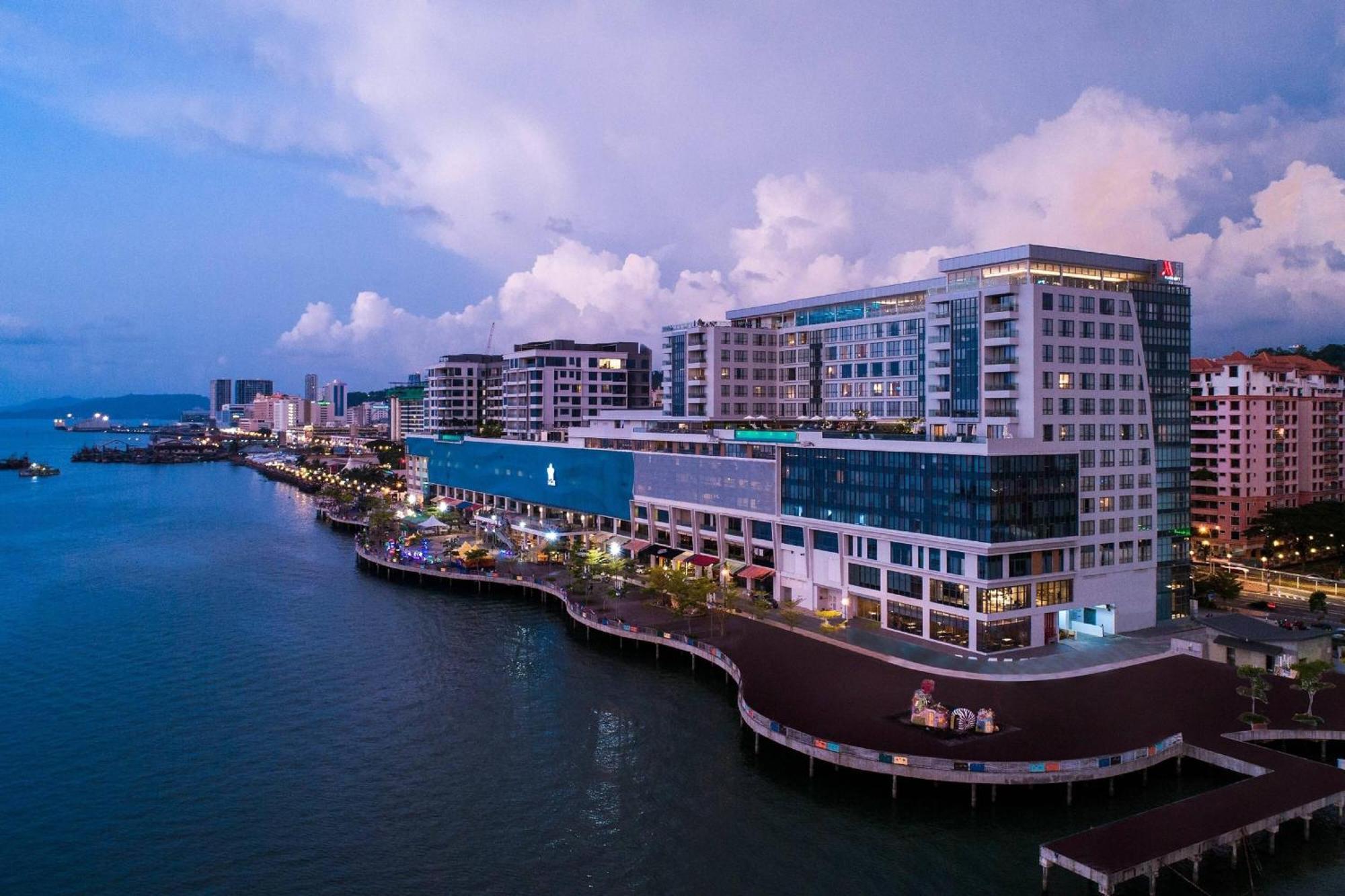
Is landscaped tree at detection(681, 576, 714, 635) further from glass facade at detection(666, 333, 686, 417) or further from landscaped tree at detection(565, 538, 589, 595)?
glass facade at detection(666, 333, 686, 417)

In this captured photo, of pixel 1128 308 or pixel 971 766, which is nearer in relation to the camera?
pixel 971 766

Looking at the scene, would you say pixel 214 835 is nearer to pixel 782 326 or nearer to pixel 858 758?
pixel 858 758

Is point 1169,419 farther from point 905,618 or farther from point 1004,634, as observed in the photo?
point 905,618

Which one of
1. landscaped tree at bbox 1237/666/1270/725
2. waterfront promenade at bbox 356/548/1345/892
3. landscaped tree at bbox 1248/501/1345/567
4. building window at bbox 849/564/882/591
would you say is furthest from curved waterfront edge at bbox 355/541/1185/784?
landscaped tree at bbox 1248/501/1345/567

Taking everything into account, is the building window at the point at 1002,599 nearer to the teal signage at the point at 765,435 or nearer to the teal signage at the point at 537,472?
the teal signage at the point at 765,435

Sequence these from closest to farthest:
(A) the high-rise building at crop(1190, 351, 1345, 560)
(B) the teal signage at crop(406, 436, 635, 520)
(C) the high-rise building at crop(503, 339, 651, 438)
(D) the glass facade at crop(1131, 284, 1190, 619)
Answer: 1. (D) the glass facade at crop(1131, 284, 1190, 619)
2. (A) the high-rise building at crop(1190, 351, 1345, 560)
3. (B) the teal signage at crop(406, 436, 635, 520)
4. (C) the high-rise building at crop(503, 339, 651, 438)

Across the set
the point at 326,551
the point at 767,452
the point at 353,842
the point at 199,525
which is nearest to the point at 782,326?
the point at 767,452

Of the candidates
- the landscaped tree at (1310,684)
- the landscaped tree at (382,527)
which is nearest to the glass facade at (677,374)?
the landscaped tree at (382,527)
